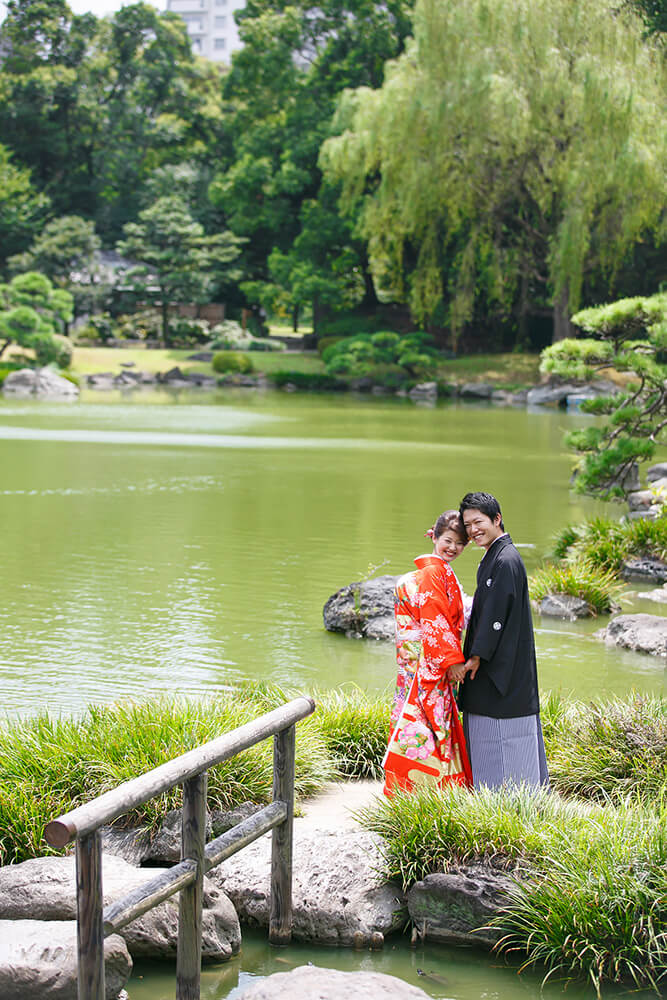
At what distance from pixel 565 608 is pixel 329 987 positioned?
6.06 meters

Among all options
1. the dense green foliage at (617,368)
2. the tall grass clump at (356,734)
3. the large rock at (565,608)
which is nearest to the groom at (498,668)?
the tall grass clump at (356,734)

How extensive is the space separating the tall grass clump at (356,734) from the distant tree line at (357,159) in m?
14.8

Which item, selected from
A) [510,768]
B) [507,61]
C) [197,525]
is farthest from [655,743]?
[507,61]

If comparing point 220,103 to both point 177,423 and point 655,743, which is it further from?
point 655,743

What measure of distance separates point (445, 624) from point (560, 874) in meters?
1.03

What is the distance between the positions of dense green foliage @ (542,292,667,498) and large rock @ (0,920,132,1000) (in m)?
8.64

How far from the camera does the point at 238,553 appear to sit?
11188 millimetres

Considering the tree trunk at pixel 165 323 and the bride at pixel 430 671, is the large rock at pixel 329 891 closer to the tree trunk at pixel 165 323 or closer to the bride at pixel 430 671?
the bride at pixel 430 671

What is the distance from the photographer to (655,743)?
4781 mm

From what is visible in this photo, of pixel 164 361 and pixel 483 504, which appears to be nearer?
pixel 483 504

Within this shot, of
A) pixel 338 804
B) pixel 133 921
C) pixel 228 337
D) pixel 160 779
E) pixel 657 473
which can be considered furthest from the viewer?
pixel 228 337

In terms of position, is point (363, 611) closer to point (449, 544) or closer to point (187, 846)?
point (449, 544)

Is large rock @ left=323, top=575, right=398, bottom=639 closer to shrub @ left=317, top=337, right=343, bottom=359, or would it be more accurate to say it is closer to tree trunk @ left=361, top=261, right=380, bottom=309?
shrub @ left=317, top=337, right=343, bottom=359

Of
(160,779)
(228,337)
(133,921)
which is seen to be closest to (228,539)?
(133,921)
